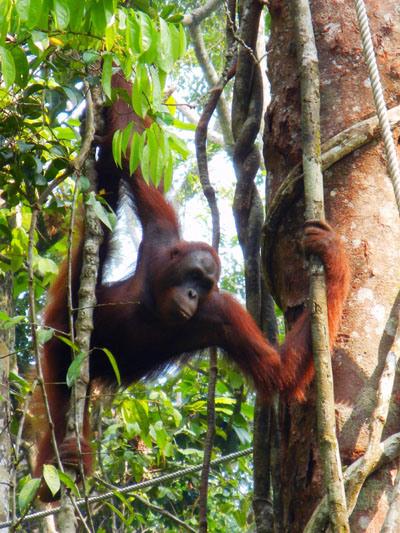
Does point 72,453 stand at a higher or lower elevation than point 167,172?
lower

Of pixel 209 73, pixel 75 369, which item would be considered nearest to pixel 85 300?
pixel 75 369

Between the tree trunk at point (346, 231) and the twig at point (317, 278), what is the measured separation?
0.12 metres

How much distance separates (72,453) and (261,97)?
1856 millimetres

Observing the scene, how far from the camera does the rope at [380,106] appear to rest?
241 cm

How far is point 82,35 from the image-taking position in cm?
261

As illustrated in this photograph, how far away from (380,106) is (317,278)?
1.82ft

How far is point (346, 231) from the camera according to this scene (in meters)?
2.71

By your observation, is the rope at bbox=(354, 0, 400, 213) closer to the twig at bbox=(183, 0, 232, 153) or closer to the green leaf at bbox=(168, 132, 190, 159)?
the green leaf at bbox=(168, 132, 190, 159)

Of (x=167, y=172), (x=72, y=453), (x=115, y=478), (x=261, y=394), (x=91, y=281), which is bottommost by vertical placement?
(x=115, y=478)

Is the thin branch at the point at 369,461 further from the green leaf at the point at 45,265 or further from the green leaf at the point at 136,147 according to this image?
the green leaf at the point at 45,265

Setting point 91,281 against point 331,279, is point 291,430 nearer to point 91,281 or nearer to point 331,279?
point 331,279

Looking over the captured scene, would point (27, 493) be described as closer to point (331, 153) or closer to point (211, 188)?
point (331, 153)

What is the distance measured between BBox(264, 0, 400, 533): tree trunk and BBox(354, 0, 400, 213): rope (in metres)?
0.27

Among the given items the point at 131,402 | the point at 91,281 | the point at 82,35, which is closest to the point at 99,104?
the point at 82,35
